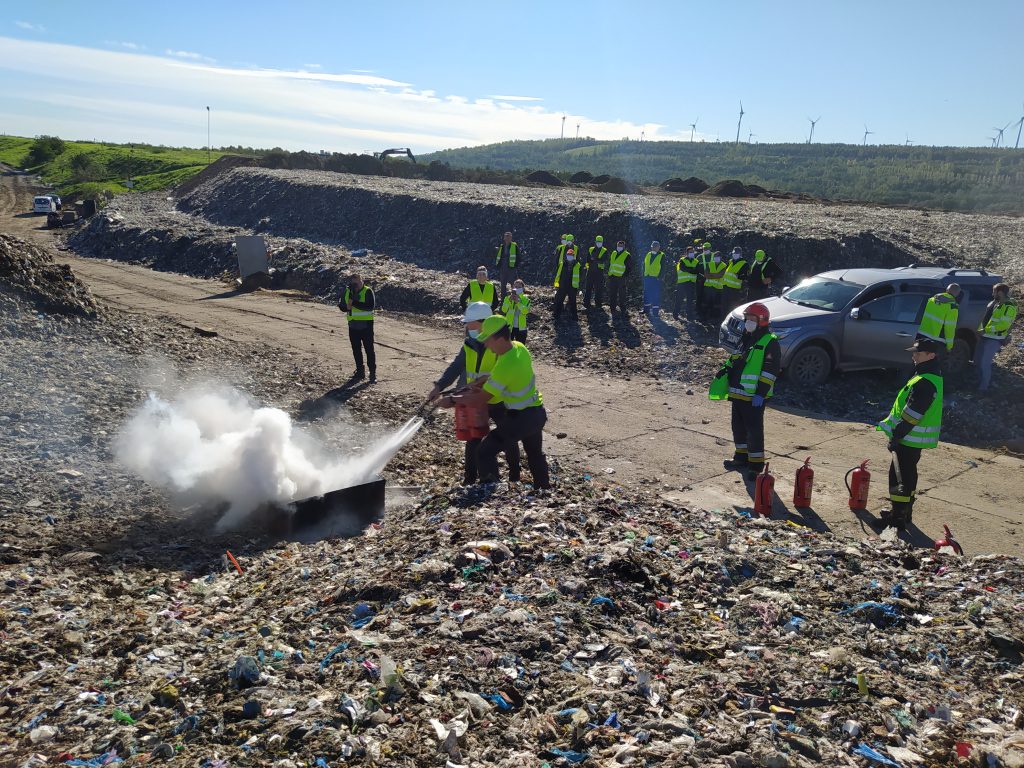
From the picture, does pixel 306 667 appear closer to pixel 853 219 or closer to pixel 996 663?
pixel 996 663

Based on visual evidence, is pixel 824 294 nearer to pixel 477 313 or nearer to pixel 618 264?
pixel 618 264

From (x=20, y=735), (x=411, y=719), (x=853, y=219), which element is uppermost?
(x=853, y=219)

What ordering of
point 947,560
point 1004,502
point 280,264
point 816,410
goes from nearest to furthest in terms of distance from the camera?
point 947,560
point 1004,502
point 816,410
point 280,264

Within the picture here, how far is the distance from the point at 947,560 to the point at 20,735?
22.5 ft

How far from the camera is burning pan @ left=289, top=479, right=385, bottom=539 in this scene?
7559 millimetres

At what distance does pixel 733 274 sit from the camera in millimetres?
Answer: 17359

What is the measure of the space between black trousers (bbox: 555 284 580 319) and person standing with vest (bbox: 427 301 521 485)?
1037 centimetres

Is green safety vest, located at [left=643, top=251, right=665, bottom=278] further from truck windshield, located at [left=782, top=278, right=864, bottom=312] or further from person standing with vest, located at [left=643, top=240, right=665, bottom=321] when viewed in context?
truck windshield, located at [left=782, top=278, right=864, bottom=312]

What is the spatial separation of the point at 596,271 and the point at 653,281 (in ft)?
5.73

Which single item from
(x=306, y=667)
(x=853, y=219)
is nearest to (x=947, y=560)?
(x=306, y=667)

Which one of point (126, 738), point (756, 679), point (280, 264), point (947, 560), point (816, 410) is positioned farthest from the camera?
point (280, 264)

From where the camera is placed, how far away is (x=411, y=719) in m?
3.97

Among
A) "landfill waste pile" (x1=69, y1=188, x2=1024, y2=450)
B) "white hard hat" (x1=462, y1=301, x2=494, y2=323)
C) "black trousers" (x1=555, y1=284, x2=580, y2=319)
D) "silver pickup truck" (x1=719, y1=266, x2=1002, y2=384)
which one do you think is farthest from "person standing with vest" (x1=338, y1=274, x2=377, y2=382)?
"silver pickup truck" (x1=719, y1=266, x2=1002, y2=384)

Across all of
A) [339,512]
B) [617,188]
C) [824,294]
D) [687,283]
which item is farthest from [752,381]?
[617,188]
